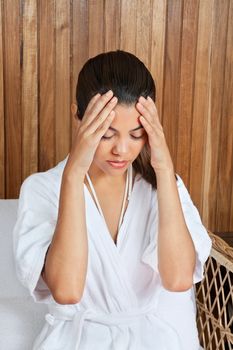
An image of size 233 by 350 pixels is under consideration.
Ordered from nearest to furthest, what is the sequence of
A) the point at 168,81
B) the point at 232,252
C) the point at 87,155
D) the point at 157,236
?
the point at 87,155
the point at 157,236
the point at 232,252
the point at 168,81

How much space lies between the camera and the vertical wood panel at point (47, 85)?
1981mm

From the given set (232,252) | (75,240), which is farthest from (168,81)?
(75,240)

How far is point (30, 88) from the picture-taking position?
6.59 feet

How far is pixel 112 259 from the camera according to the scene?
1310 mm

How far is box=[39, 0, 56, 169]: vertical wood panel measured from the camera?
1.98m

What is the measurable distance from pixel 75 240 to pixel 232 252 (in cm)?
58

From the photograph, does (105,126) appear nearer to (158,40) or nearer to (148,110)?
(148,110)

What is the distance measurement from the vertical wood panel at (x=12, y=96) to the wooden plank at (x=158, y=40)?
467 mm

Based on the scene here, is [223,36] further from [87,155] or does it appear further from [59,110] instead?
[87,155]

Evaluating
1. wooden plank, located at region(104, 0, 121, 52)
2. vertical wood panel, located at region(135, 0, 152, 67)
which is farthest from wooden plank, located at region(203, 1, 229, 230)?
wooden plank, located at region(104, 0, 121, 52)

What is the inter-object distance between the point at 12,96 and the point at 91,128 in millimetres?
906

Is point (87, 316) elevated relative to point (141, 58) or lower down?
lower down

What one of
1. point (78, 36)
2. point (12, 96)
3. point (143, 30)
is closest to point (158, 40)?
point (143, 30)

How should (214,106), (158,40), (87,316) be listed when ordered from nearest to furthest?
(87,316) → (158,40) → (214,106)
